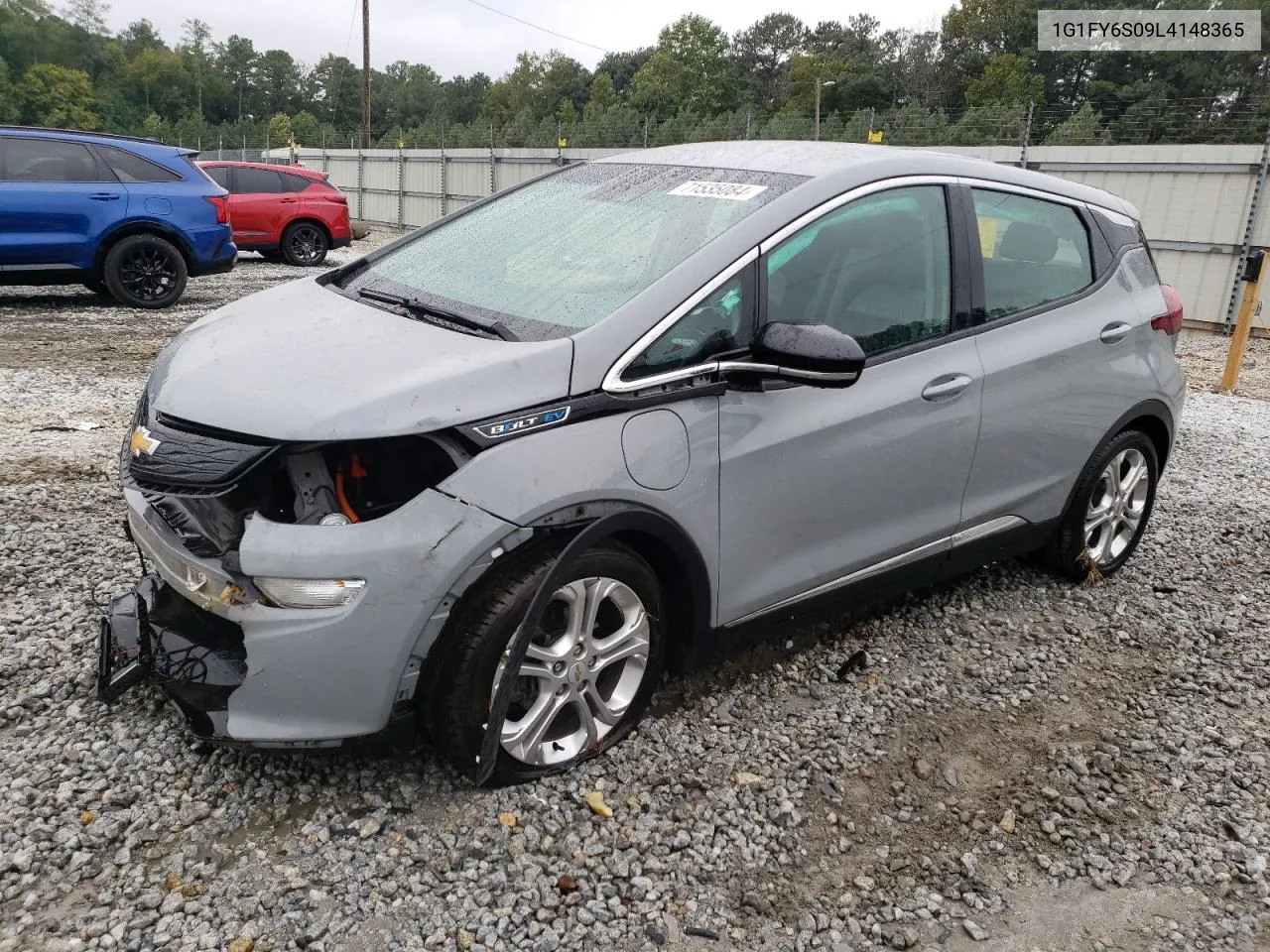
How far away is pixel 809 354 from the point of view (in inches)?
106

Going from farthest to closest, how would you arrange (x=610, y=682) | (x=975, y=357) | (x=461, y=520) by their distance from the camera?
1. (x=975, y=357)
2. (x=610, y=682)
3. (x=461, y=520)

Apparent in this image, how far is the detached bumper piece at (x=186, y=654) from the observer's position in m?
2.46

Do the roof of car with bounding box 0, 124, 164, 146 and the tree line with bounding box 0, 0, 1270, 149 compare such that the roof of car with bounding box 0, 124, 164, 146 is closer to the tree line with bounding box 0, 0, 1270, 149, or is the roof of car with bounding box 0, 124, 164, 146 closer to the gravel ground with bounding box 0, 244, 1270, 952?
the gravel ground with bounding box 0, 244, 1270, 952

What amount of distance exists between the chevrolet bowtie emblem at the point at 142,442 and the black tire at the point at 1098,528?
332 cm

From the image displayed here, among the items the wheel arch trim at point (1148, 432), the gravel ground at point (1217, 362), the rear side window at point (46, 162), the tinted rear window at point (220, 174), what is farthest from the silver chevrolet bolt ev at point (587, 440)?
the tinted rear window at point (220, 174)

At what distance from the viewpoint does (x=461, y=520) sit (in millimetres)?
2400

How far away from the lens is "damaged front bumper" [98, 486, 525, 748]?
2.35 meters

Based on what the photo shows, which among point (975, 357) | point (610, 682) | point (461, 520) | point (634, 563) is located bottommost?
point (610, 682)

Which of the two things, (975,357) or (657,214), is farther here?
(975,357)

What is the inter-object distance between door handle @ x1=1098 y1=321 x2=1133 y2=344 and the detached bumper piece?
324 centimetres

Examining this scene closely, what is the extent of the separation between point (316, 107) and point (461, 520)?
121m

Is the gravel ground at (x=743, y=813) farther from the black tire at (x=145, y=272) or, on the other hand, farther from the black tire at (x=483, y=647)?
the black tire at (x=145, y=272)

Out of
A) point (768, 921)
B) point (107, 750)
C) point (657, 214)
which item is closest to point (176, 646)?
point (107, 750)

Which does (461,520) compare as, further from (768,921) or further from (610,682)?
(768,921)
